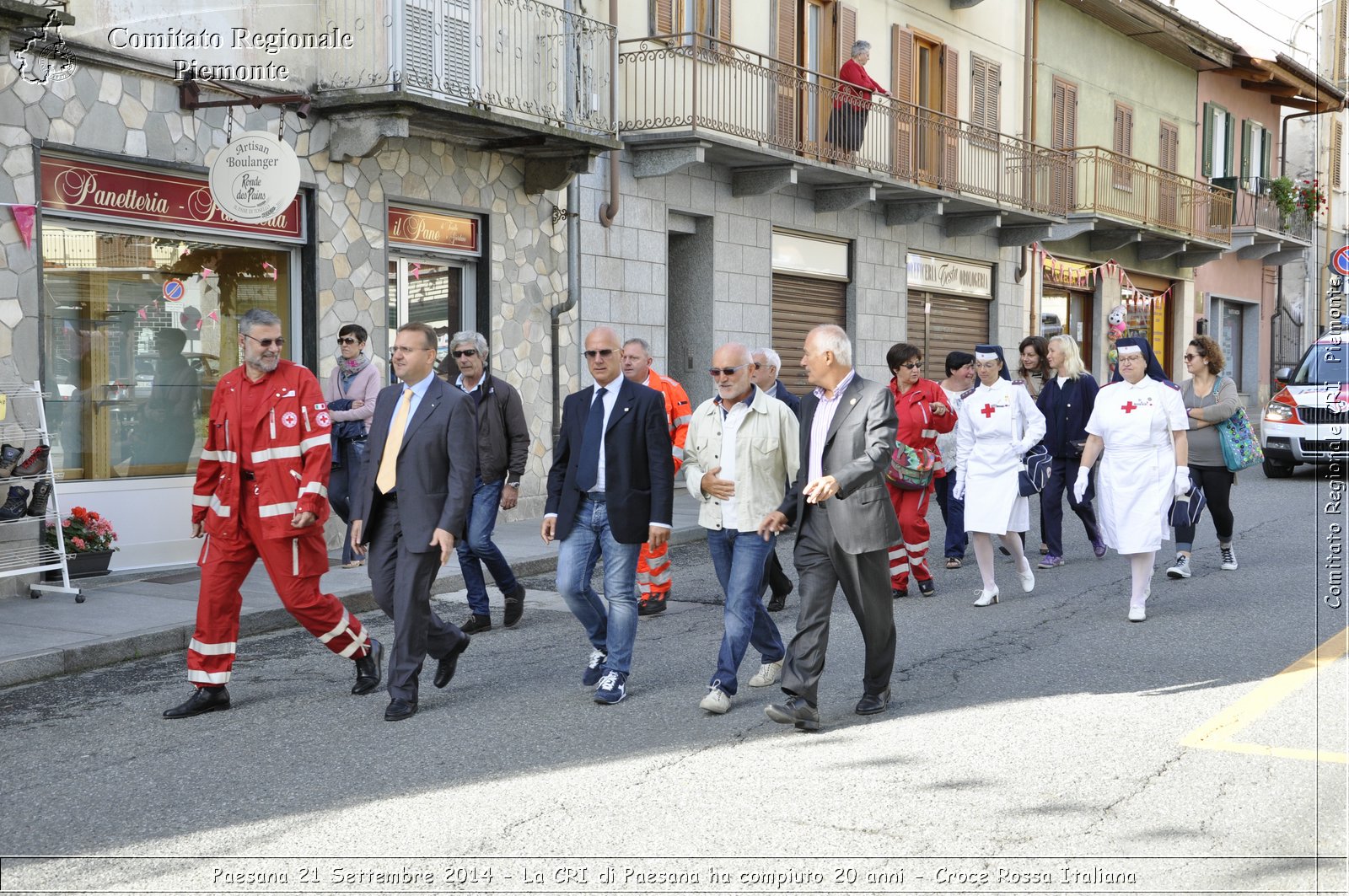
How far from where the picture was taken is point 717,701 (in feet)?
21.2

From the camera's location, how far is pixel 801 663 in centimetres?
616

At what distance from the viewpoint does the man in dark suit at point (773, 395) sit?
9023mm

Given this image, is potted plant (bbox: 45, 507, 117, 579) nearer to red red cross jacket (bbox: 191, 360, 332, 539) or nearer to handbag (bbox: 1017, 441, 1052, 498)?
red red cross jacket (bbox: 191, 360, 332, 539)

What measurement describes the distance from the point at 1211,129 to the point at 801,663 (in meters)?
30.6

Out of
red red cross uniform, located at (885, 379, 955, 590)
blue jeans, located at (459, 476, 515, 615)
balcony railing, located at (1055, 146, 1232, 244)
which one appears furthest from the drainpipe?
balcony railing, located at (1055, 146, 1232, 244)

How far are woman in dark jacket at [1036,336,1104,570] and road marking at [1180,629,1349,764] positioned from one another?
144 inches

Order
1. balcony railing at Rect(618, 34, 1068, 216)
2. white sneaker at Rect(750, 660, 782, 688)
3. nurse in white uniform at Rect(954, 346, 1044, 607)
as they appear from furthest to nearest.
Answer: balcony railing at Rect(618, 34, 1068, 216)
nurse in white uniform at Rect(954, 346, 1044, 607)
white sneaker at Rect(750, 660, 782, 688)

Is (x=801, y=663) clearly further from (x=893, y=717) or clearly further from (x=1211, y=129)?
(x=1211, y=129)

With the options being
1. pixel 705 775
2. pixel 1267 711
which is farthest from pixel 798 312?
pixel 705 775

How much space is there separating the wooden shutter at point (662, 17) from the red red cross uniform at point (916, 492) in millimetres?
8186

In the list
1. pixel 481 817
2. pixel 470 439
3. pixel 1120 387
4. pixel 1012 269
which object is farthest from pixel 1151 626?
pixel 1012 269

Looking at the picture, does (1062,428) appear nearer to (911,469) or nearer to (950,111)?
(911,469)

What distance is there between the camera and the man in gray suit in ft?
20.2

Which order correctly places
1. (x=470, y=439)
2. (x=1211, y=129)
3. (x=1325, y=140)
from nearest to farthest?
1. (x=470, y=439)
2. (x=1211, y=129)
3. (x=1325, y=140)
